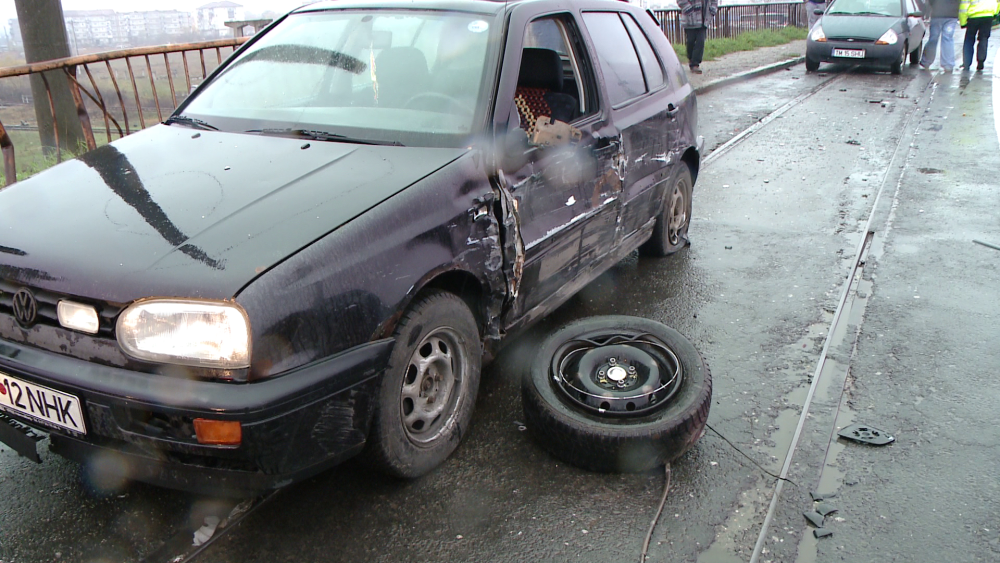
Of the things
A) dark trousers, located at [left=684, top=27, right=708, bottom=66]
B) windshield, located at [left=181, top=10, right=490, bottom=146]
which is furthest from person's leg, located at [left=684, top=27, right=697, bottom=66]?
windshield, located at [left=181, top=10, right=490, bottom=146]

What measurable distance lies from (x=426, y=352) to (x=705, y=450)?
124 cm

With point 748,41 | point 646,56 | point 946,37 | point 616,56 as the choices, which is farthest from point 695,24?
point 616,56

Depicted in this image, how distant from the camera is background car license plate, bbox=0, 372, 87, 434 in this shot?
2350 mm

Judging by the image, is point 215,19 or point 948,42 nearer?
point 215,19

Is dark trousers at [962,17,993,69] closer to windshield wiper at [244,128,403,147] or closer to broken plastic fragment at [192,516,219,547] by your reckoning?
windshield wiper at [244,128,403,147]

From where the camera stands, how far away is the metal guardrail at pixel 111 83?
6.15m

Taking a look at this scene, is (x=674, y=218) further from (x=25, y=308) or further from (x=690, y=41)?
(x=690, y=41)

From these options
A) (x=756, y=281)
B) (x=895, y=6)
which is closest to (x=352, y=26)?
(x=756, y=281)

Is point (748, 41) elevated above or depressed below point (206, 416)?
above

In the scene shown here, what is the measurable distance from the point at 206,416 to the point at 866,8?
1822 cm

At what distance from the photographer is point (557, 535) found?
2709 mm

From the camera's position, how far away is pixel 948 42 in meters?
17.2

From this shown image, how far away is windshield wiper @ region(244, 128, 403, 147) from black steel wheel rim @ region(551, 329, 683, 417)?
1.16 metres

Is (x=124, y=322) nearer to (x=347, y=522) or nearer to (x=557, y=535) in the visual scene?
(x=347, y=522)
